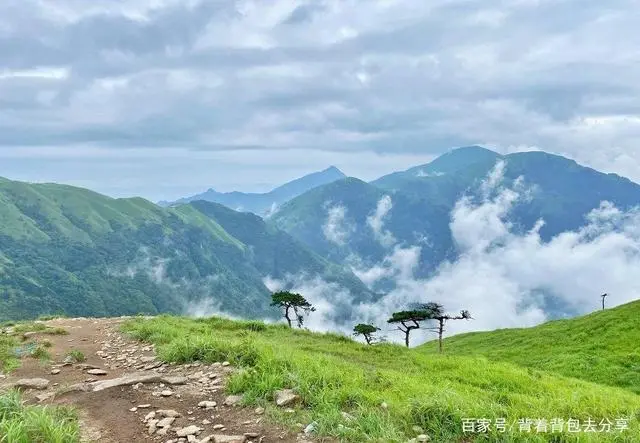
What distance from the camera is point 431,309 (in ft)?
169

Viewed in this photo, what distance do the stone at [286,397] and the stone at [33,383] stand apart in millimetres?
7519

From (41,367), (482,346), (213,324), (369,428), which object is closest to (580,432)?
(369,428)

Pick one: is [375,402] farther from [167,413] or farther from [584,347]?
[584,347]

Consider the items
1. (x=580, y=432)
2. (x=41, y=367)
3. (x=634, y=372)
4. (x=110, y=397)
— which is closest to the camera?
(x=580, y=432)

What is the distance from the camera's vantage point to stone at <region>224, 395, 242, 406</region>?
1227 centimetres

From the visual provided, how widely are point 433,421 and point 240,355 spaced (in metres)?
7.12

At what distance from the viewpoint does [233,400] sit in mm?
12391

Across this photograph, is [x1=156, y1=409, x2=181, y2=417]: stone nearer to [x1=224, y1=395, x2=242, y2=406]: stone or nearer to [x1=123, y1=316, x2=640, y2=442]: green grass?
[x1=224, y1=395, x2=242, y2=406]: stone

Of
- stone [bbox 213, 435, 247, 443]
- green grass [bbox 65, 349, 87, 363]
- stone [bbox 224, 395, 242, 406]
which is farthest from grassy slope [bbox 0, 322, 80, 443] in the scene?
green grass [bbox 65, 349, 87, 363]

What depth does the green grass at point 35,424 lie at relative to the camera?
32.9ft

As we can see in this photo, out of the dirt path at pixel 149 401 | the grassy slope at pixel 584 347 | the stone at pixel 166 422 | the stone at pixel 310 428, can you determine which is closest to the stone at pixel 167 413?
the dirt path at pixel 149 401

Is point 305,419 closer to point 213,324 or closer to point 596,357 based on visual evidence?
point 213,324

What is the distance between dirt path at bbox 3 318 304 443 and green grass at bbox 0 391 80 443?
0.45 metres

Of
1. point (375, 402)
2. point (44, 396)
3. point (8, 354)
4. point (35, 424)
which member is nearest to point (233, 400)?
point (375, 402)
